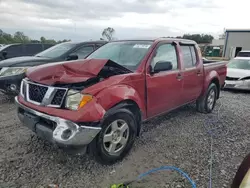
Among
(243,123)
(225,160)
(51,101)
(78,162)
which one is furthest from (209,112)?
(51,101)

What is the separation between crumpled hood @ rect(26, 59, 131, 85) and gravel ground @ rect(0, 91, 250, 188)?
1.15 metres

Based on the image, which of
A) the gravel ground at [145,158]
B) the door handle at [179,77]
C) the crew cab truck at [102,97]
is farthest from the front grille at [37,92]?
the door handle at [179,77]

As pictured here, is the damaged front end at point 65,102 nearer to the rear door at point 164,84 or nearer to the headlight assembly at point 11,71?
the rear door at point 164,84

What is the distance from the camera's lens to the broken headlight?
257 cm

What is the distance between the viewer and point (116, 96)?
9.21 ft

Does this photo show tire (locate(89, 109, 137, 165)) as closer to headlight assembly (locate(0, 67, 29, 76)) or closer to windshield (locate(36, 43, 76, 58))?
headlight assembly (locate(0, 67, 29, 76))

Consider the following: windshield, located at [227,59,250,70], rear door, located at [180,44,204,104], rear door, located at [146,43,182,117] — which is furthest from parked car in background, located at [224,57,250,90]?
rear door, located at [146,43,182,117]

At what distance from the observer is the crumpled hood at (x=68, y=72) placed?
9.01 ft

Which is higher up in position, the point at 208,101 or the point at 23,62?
the point at 23,62

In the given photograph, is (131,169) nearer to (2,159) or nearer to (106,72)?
(106,72)

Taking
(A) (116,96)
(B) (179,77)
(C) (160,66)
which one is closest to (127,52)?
(C) (160,66)

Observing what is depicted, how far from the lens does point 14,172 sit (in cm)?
278

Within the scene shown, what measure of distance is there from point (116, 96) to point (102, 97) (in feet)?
0.73

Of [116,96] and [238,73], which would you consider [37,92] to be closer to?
[116,96]
